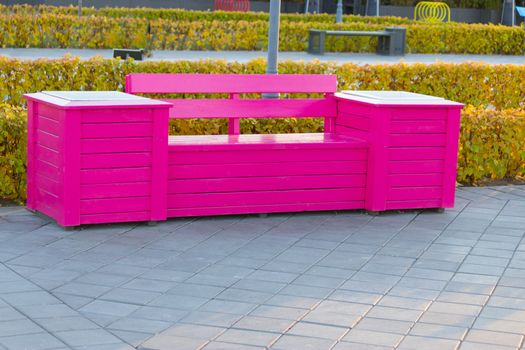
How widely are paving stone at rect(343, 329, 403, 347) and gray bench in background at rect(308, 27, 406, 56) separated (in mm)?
19020

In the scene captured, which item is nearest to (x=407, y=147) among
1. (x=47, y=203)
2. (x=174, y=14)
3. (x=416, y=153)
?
(x=416, y=153)

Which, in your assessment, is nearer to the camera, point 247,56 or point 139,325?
point 139,325

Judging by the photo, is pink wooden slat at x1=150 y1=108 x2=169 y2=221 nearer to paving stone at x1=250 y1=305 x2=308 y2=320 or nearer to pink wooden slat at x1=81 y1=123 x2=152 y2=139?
pink wooden slat at x1=81 y1=123 x2=152 y2=139

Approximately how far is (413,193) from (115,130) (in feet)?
7.66

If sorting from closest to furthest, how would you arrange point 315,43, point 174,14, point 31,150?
1. point 31,150
2. point 315,43
3. point 174,14

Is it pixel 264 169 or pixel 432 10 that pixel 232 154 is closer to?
pixel 264 169

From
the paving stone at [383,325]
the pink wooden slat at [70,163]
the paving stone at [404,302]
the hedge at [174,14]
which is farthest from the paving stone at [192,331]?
the hedge at [174,14]

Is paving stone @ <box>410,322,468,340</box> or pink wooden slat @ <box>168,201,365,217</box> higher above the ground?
pink wooden slat @ <box>168,201,365,217</box>

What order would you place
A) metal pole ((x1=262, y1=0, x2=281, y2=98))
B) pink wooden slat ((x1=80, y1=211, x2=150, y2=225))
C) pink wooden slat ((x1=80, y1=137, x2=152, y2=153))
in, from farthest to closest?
metal pole ((x1=262, y1=0, x2=281, y2=98)) < pink wooden slat ((x1=80, y1=211, x2=150, y2=225)) < pink wooden slat ((x1=80, y1=137, x2=152, y2=153))

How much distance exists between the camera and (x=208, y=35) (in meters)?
23.5

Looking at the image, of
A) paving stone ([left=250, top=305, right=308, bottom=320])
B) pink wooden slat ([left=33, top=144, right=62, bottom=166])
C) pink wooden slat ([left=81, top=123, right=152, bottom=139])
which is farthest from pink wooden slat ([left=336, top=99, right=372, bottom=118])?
paving stone ([left=250, top=305, right=308, bottom=320])

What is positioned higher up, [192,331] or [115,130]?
[115,130]

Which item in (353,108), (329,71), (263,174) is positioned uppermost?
(329,71)

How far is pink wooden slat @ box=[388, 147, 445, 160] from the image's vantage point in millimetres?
8008
